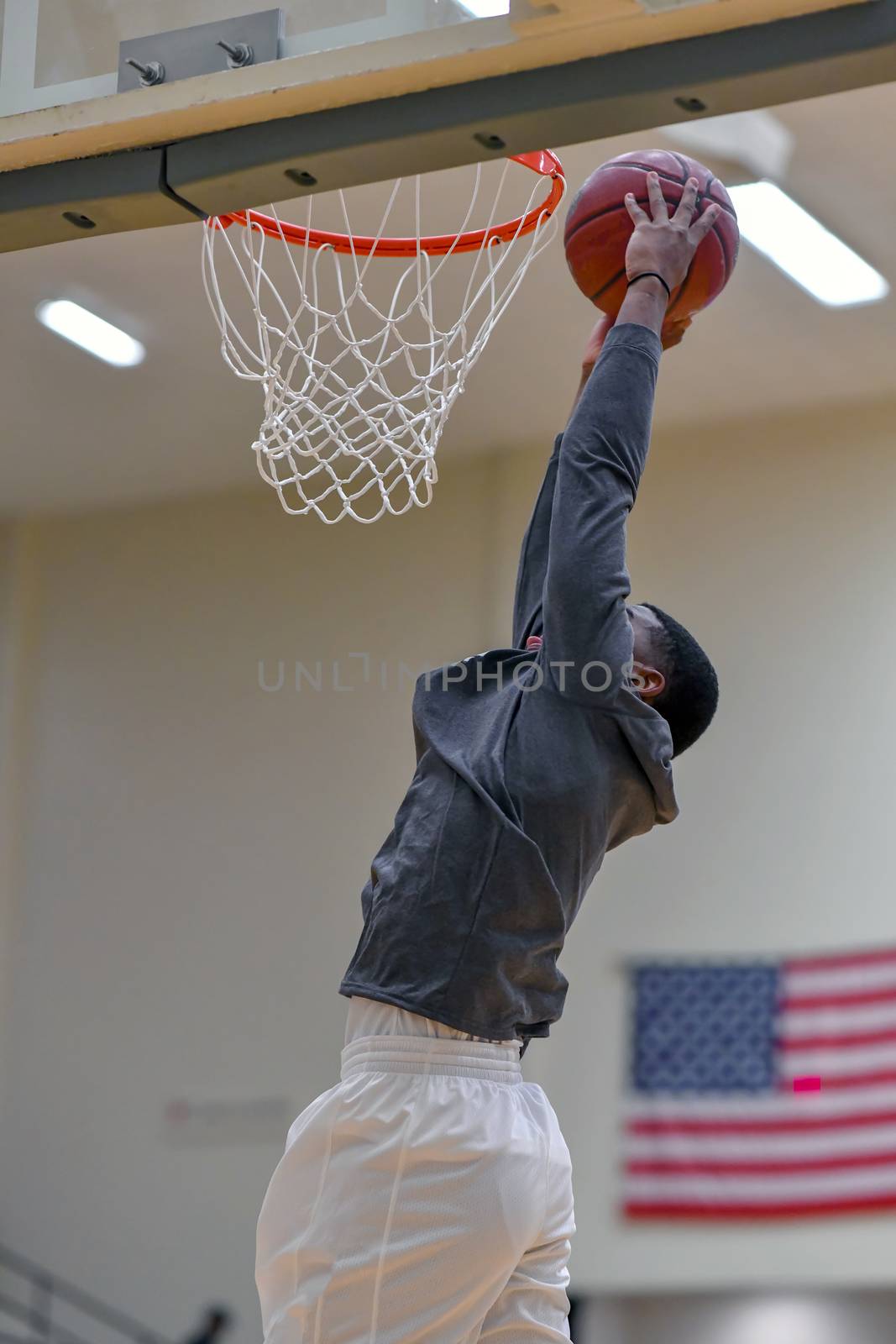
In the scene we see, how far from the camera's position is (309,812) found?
27.0 feet

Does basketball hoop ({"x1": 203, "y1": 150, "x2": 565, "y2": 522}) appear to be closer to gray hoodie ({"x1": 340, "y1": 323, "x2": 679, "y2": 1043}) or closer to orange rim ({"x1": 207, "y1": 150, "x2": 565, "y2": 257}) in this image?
orange rim ({"x1": 207, "y1": 150, "x2": 565, "y2": 257})

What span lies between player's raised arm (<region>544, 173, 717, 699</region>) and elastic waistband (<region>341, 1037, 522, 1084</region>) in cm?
49

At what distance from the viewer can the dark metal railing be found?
26.5ft

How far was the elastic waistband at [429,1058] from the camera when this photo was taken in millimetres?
2273

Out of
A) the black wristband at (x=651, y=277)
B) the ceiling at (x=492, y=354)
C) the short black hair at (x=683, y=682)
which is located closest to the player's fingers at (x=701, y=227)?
the black wristband at (x=651, y=277)

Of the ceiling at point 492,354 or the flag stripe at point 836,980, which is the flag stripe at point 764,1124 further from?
the ceiling at point 492,354

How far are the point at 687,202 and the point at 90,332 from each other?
4.96m

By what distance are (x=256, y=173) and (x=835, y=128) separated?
11.6ft

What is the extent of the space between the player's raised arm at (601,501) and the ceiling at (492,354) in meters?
3.38

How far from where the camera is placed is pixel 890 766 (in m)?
7.00

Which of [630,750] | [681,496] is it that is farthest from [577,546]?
[681,496]

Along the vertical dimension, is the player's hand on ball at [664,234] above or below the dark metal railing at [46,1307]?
above

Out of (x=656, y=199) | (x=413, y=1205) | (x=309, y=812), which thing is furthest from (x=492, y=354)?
(x=413, y=1205)

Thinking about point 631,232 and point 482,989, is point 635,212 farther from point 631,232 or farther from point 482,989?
point 482,989
